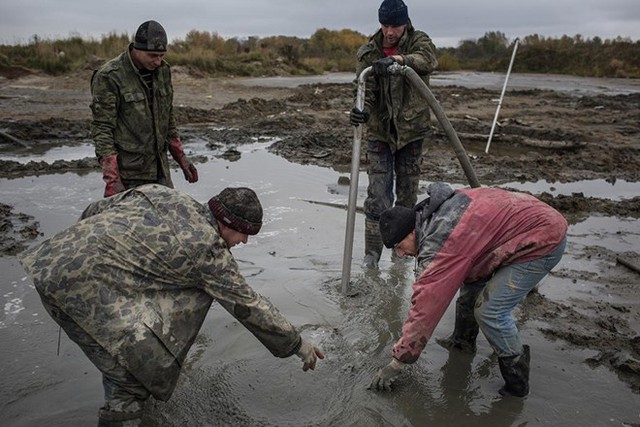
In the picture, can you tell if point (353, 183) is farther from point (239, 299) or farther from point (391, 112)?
point (239, 299)

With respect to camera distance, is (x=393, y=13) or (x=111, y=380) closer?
(x=111, y=380)

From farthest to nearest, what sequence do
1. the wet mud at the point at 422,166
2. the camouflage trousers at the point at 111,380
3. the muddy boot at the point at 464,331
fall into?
the muddy boot at the point at 464,331
the wet mud at the point at 422,166
the camouflage trousers at the point at 111,380

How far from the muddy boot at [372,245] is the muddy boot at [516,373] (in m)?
1.97

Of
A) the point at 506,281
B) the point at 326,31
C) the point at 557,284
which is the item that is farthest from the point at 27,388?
the point at 326,31

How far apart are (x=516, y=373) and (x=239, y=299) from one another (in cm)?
166

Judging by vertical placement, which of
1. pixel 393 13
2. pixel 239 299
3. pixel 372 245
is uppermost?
pixel 393 13

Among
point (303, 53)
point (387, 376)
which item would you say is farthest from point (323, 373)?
point (303, 53)

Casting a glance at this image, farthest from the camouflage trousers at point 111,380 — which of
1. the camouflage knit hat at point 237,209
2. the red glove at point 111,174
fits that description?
the red glove at point 111,174

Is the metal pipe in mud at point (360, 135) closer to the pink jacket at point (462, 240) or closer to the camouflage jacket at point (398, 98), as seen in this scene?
the camouflage jacket at point (398, 98)

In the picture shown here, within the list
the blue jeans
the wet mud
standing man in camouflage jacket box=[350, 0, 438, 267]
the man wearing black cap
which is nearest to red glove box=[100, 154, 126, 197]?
the man wearing black cap

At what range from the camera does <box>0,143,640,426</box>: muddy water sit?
3.19 metres

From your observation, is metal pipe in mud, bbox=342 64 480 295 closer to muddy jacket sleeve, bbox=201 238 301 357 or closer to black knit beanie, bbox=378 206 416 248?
black knit beanie, bbox=378 206 416 248

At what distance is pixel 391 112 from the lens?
4.78 meters

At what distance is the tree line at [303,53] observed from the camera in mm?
22969
